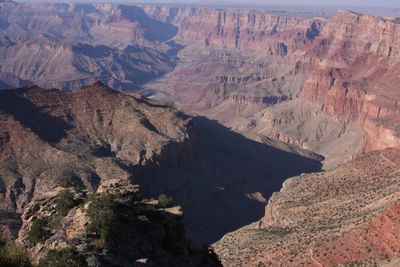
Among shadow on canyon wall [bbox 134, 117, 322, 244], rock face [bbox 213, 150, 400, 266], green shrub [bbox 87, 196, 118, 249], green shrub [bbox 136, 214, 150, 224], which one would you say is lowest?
shadow on canyon wall [bbox 134, 117, 322, 244]

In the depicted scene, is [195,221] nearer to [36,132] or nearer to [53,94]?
[36,132]

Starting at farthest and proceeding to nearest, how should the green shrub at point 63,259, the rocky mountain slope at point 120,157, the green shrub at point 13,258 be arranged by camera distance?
the rocky mountain slope at point 120,157 < the green shrub at point 13,258 < the green shrub at point 63,259

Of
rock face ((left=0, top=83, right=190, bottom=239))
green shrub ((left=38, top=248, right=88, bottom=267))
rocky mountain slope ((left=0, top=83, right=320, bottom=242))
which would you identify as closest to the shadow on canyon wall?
rocky mountain slope ((left=0, top=83, right=320, bottom=242))

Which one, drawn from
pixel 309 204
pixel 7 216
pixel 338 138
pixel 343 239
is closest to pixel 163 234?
pixel 343 239

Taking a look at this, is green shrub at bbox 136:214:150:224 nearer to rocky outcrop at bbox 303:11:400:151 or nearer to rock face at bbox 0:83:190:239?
rock face at bbox 0:83:190:239

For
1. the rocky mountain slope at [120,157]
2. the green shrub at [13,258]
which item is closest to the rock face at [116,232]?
the green shrub at [13,258]

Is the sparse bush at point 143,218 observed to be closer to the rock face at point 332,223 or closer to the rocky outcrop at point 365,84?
the rock face at point 332,223

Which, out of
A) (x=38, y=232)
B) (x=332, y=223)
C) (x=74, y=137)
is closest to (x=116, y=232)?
(x=38, y=232)
